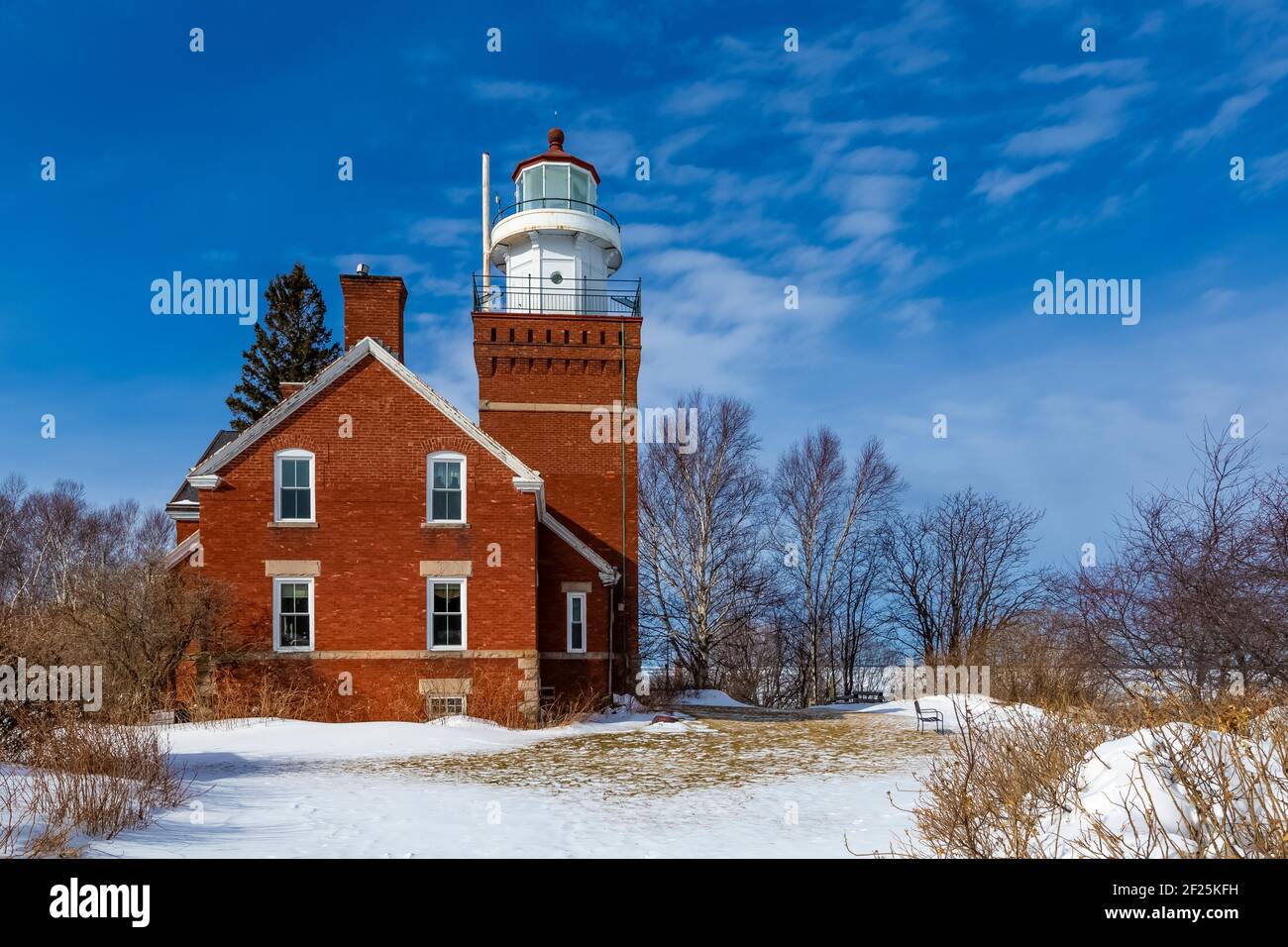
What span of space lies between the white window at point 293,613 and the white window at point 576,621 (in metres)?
7.56

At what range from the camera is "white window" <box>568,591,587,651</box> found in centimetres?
2638

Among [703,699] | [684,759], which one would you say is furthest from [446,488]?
[703,699]

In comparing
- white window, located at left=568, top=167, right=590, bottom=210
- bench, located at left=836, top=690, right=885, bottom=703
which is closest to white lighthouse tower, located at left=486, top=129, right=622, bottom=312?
white window, located at left=568, top=167, right=590, bottom=210

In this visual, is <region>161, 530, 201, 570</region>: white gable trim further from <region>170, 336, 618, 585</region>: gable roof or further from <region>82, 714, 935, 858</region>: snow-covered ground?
<region>82, 714, 935, 858</region>: snow-covered ground

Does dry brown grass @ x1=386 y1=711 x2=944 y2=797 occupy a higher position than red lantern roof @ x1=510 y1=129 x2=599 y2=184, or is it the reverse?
red lantern roof @ x1=510 y1=129 x2=599 y2=184

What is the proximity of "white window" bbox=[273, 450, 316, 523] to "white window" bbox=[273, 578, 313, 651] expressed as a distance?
1.59 meters

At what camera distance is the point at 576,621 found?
26547mm

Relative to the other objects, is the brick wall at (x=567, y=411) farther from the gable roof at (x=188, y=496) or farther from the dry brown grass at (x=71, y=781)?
the dry brown grass at (x=71, y=781)

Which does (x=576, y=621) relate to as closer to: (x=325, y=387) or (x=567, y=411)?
(x=567, y=411)

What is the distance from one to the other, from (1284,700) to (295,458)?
20.6 metres

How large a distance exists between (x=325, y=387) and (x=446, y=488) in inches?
152

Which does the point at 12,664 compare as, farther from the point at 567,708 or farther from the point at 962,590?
the point at 962,590

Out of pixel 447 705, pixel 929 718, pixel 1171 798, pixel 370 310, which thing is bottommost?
pixel 929 718

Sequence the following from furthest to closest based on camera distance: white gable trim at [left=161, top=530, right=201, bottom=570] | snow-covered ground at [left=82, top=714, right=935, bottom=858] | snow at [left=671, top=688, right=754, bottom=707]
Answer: snow at [left=671, top=688, right=754, bottom=707] < white gable trim at [left=161, top=530, right=201, bottom=570] < snow-covered ground at [left=82, top=714, right=935, bottom=858]
